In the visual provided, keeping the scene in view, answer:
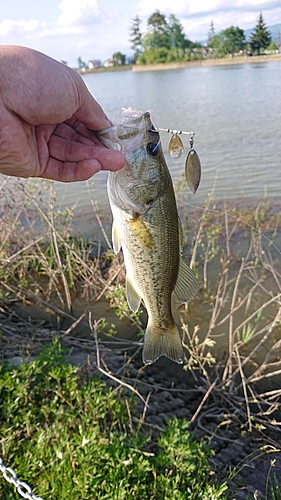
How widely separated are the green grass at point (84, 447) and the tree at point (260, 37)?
2524 inches

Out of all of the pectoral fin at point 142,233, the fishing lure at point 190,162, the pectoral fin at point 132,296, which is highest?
the fishing lure at point 190,162

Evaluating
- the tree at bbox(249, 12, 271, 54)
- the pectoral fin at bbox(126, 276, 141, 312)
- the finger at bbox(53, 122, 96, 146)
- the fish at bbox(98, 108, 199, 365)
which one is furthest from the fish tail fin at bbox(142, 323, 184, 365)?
the tree at bbox(249, 12, 271, 54)

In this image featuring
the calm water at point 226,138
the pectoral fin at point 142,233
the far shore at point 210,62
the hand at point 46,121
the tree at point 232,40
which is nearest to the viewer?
the hand at point 46,121

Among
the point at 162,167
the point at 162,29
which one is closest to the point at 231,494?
the point at 162,167

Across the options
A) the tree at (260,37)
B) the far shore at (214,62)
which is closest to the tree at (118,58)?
the far shore at (214,62)

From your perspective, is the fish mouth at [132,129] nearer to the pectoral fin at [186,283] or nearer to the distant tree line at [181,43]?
the pectoral fin at [186,283]

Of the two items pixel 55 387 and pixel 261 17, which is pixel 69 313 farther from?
pixel 261 17

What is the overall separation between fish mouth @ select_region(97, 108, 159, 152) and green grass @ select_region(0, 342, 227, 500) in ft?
7.31

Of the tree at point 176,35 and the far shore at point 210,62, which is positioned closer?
the far shore at point 210,62

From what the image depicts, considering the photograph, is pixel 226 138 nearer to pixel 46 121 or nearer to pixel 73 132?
pixel 73 132

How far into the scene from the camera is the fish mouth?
2.11 metres

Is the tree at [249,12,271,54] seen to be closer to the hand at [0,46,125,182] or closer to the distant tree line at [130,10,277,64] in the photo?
the distant tree line at [130,10,277,64]

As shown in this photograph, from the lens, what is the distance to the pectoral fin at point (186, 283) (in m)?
2.42

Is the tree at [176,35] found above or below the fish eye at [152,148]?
above
